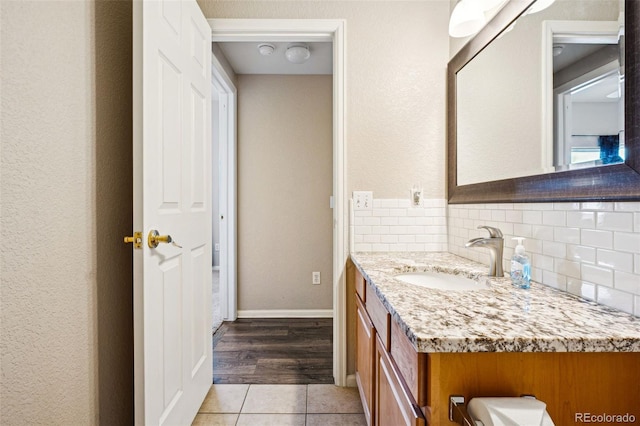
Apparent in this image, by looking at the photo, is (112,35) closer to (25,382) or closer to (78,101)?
(78,101)

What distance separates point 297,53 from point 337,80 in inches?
34.9

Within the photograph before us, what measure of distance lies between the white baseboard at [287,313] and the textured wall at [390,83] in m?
1.65

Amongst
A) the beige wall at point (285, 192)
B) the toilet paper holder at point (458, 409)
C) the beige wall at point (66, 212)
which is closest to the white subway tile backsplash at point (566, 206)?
the toilet paper holder at point (458, 409)

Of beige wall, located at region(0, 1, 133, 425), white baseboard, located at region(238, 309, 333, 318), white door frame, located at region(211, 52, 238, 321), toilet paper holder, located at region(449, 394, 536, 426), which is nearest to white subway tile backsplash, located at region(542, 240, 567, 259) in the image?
toilet paper holder, located at region(449, 394, 536, 426)

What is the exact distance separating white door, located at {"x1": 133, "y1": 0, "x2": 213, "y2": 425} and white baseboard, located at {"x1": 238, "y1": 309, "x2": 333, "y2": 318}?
1.25 m

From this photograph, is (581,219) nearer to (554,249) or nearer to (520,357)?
(554,249)

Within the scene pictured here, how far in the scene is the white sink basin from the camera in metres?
1.33

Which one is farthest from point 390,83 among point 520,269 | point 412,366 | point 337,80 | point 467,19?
point 412,366

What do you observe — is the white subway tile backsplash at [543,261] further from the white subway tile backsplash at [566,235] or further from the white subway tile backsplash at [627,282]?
the white subway tile backsplash at [627,282]

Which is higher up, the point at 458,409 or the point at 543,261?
the point at 543,261

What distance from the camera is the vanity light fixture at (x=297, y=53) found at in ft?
8.11

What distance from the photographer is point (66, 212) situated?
0.97 m

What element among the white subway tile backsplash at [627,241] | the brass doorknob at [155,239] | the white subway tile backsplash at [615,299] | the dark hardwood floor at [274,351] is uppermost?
the white subway tile backsplash at [627,241]

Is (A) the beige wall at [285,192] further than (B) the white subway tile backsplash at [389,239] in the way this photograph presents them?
Yes
